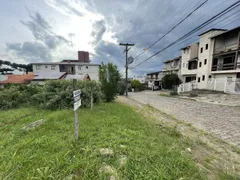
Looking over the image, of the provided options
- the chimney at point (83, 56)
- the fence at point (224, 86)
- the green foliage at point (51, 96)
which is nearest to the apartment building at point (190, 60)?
the fence at point (224, 86)

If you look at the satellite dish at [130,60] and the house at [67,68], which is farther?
the house at [67,68]

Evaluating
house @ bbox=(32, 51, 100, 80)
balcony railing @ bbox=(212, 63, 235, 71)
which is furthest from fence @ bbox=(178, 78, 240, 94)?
house @ bbox=(32, 51, 100, 80)

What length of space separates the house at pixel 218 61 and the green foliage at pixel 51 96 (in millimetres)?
16189

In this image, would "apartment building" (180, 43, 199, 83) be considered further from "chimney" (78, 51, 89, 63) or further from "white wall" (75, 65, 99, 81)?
"chimney" (78, 51, 89, 63)

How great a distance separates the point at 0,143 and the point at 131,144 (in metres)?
3.00

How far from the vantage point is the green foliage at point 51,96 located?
563 cm

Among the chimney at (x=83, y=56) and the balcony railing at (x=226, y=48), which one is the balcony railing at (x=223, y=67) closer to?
the balcony railing at (x=226, y=48)

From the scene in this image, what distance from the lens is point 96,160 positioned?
1836 millimetres

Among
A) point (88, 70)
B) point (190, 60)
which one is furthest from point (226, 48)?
point (88, 70)

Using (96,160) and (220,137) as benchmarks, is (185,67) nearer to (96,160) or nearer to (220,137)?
(220,137)

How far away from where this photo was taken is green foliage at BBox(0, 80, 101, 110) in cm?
563

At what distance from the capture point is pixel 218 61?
17.2 m

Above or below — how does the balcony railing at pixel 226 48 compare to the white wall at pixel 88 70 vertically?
above

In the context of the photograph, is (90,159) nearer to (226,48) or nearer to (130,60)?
(130,60)
